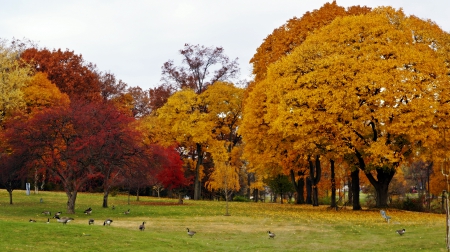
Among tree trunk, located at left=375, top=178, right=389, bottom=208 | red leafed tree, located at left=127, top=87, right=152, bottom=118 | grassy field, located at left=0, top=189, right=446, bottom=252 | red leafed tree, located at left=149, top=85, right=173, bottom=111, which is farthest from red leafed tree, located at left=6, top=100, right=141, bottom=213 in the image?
red leafed tree, located at left=127, top=87, right=152, bottom=118

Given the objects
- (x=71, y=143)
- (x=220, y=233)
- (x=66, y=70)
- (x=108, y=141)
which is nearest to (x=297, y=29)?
(x=108, y=141)

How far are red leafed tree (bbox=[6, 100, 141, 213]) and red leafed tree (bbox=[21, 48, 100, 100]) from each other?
3019cm

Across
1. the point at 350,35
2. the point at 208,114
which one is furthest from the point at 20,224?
the point at 208,114

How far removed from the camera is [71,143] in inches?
1521

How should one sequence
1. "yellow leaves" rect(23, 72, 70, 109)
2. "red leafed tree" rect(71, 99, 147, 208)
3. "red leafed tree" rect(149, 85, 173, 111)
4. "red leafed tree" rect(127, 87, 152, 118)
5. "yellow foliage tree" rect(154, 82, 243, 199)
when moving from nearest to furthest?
1. "red leafed tree" rect(71, 99, 147, 208)
2. "yellow leaves" rect(23, 72, 70, 109)
3. "yellow foliage tree" rect(154, 82, 243, 199)
4. "red leafed tree" rect(149, 85, 173, 111)
5. "red leafed tree" rect(127, 87, 152, 118)

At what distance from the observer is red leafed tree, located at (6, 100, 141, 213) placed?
37594 mm

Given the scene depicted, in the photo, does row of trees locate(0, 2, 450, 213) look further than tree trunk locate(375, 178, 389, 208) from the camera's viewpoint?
No

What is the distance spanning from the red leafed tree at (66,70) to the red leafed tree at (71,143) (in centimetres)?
3019

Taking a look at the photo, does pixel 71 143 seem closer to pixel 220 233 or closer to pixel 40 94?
pixel 220 233

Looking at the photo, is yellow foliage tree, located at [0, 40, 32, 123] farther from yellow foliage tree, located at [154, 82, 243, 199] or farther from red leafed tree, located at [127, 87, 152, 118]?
red leafed tree, located at [127, 87, 152, 118]

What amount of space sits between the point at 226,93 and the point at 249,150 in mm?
16161

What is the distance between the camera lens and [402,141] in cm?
4216

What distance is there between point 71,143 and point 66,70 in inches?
1386

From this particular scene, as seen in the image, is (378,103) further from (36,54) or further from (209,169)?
(36,54)
